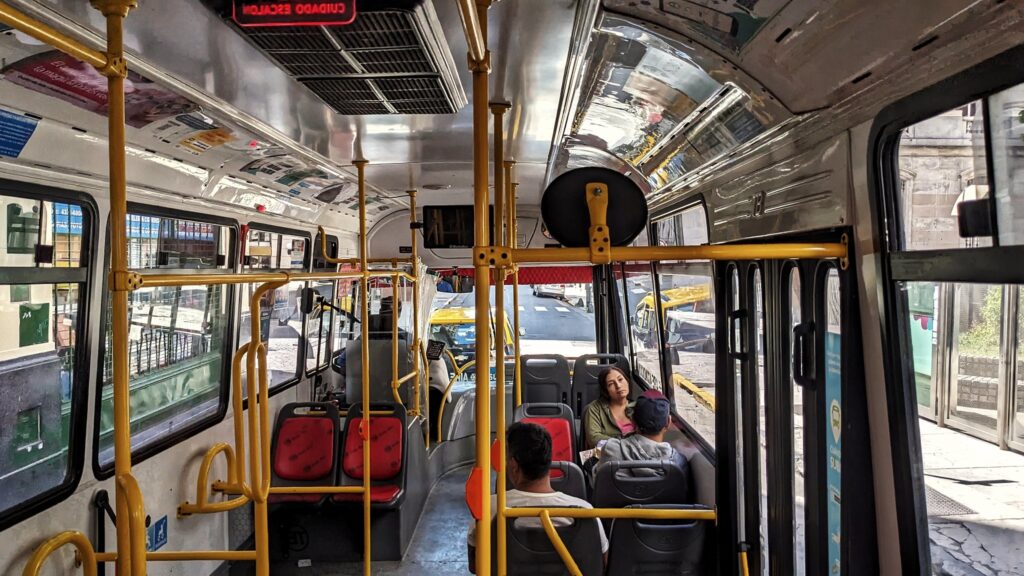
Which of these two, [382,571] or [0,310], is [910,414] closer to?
[0,310]

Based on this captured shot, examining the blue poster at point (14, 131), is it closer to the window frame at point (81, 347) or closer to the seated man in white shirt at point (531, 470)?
the window frame at point (81, 347)

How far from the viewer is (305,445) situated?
17.6ft

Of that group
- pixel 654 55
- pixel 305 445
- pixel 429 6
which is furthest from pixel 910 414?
pixel 305 445

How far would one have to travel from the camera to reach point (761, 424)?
10.4 feet

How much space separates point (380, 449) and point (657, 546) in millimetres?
2821

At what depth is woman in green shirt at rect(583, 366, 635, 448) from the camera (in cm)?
533

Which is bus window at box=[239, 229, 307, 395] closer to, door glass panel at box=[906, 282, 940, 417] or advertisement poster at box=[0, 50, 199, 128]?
advertisement poster at box=[0, 50, 199, 128]

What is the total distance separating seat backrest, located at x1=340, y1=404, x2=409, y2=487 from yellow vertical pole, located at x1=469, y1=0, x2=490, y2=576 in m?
3.45

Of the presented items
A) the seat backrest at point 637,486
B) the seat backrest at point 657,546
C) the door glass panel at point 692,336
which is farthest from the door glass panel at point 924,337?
the door glass panel at point 692,336

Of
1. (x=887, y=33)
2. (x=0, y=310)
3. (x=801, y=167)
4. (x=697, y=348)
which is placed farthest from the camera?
(x=697, y=348)

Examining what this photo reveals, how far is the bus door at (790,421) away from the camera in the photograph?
2154 mm

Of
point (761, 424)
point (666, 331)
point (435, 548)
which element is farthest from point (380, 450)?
point (761, 424)

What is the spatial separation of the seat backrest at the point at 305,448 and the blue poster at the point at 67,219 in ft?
8.28

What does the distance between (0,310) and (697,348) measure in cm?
410
